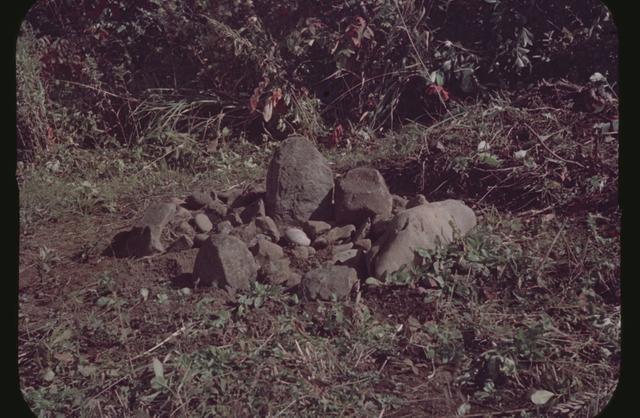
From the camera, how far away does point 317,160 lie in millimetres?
4387

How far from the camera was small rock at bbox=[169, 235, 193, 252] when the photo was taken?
13.8ft

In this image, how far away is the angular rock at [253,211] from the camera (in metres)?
4.36

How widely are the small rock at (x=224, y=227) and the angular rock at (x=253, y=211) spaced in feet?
0.36

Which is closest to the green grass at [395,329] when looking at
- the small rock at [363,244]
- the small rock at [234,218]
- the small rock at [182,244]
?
the small rock at [182,244]

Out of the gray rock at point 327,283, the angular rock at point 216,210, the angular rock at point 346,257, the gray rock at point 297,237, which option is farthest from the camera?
the angular rock at point 216,210

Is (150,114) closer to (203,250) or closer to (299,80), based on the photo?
(299,80)

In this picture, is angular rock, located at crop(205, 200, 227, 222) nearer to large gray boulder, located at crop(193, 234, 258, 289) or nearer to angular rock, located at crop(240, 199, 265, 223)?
angular rock, located at crop(240, 199, 265, 223)

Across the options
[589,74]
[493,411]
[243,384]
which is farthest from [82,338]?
[589,74]

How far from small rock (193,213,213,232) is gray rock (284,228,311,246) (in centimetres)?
47

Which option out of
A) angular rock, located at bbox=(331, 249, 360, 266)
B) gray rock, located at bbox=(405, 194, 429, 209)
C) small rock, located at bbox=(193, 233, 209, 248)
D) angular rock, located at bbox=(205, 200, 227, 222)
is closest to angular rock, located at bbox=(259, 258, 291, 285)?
angular rock, located at bbox=(331, 249, 360, 266)

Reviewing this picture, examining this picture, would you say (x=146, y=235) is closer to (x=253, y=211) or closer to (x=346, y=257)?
(x=253, y=211)

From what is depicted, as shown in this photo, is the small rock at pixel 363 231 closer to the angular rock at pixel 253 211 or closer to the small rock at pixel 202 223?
the angular rock at pixel 253 211

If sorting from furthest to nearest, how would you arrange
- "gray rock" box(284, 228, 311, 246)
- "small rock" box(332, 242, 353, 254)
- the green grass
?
"gray rock" box(284, 228, 311, 246)
"small rock" box(332, 242, 353, 254)
the green grass

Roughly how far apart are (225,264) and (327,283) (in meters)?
0.48
